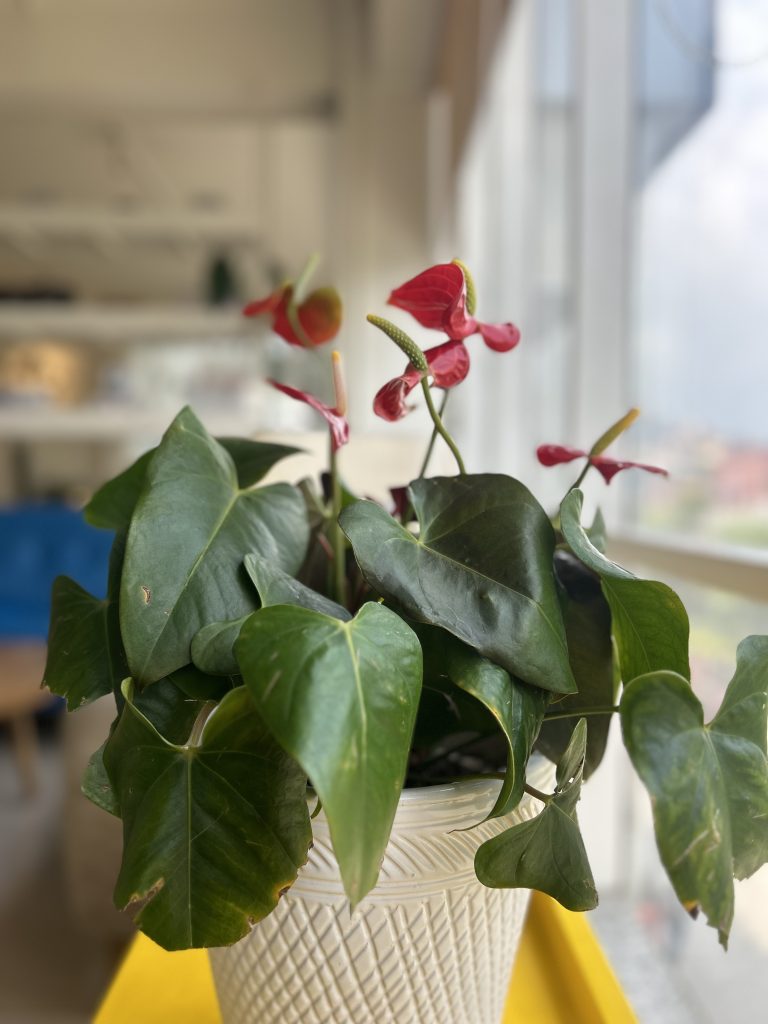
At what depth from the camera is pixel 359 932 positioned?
1.45ft

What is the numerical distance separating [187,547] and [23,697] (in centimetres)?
234

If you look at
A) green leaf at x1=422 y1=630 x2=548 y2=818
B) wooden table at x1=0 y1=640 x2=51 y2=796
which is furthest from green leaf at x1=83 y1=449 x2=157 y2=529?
wooden table at x1=0 y1=640 x2=51 y2=796

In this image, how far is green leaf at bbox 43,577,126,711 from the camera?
0.45 metres

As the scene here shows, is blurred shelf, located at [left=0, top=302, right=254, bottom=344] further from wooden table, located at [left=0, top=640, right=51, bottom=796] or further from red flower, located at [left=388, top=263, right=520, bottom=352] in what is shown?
red flower, located at [left=388, top=263, right=520, bottom=352]

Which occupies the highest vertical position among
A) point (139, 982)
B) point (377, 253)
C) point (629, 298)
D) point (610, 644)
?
point (377, 253)

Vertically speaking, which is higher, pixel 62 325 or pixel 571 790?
pixel 62 325

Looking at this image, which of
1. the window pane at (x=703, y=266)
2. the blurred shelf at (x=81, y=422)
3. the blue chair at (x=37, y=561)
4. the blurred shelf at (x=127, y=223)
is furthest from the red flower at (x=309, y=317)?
the blurred shelf at (x=127, y=223)

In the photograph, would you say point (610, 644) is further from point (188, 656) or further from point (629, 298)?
point (629, 298)

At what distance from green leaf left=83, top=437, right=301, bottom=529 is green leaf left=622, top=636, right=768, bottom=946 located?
10.1 inches

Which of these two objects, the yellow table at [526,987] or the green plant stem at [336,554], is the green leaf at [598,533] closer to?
the green plant stem at [336,554]

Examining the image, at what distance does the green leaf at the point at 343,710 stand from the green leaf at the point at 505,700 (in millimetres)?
37

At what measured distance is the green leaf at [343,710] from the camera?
301 millimetres

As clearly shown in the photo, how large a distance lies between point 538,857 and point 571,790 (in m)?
0.03

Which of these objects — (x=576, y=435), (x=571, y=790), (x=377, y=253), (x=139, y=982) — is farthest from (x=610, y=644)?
(x=377, y=253)
